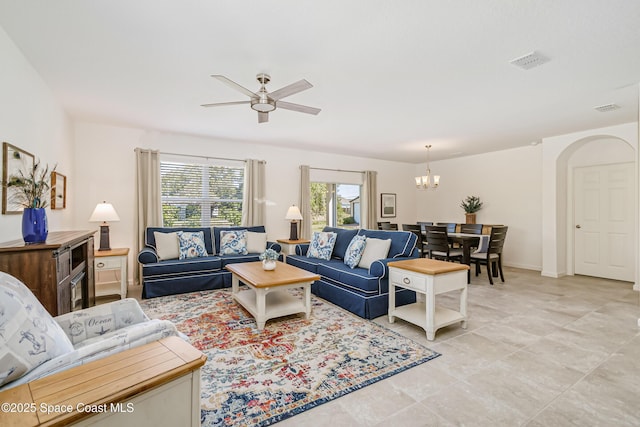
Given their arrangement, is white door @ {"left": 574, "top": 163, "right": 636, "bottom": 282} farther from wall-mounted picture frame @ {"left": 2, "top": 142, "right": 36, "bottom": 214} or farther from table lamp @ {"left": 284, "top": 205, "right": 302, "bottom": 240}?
wall-mounted picture frame @ {"left": 2, "top": 142, "right": 36, "bottom": 214}

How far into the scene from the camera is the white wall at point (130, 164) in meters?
4.60

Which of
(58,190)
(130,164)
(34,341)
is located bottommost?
(34,341)

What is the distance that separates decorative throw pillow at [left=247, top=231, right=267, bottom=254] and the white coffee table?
1314 mm

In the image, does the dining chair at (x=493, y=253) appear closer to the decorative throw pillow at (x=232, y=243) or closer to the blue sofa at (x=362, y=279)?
the blue sofa at (x=362, y=279)

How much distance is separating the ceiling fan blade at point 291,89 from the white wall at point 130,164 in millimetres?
3186

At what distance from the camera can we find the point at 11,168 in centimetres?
237

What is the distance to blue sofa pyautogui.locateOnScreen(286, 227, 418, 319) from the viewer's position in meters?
3.37

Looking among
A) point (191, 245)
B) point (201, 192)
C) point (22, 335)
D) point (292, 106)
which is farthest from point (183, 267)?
point (22, 335)

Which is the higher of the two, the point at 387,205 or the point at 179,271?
the point at 387,205

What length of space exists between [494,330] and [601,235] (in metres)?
4.00

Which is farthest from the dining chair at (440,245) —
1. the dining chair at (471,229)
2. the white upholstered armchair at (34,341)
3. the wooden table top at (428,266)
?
the white upholstered armchair at (34,341)

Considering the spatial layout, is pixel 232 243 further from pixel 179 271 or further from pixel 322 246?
pixel 322 246

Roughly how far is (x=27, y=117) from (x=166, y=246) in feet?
7.60

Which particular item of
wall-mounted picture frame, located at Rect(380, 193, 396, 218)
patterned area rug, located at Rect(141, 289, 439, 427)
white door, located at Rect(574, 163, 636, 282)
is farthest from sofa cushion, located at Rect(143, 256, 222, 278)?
white door, located at Rect(574, 163, 636, 282)
